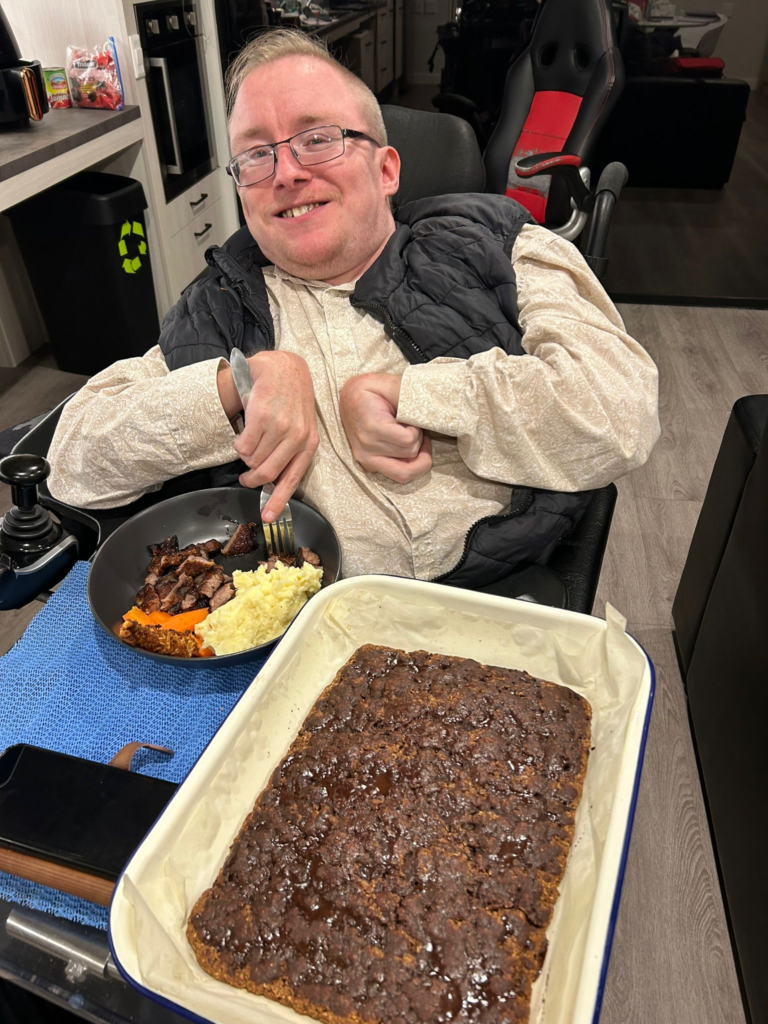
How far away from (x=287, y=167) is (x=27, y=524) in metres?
0.63

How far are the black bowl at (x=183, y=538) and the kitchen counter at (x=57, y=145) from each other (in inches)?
57.1

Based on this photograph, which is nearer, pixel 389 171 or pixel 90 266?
pixel 389 171

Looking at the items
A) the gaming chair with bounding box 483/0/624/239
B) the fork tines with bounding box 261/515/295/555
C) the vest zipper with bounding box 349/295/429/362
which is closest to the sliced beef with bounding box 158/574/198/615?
the fork tines with bounding box 261/515/295/555

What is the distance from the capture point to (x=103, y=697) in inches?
31.8

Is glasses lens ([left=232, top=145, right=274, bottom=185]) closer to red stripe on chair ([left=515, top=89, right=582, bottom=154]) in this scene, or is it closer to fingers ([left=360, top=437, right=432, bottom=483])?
fingers ([left=360, top=437, right=432, bottom=483])

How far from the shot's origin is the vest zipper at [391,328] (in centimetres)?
109

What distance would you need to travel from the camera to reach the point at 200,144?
319 cm

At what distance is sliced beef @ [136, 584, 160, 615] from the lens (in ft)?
2.97

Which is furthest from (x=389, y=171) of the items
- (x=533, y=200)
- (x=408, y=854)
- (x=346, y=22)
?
(x=346, y=22)

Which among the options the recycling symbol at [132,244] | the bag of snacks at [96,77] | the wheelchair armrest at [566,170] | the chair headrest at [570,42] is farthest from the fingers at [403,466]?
the bag of snacks at [96,77]

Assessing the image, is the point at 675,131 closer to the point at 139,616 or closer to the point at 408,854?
the point at 139,616

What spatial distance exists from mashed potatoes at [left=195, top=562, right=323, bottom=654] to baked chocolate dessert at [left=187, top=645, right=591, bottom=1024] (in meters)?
0.13

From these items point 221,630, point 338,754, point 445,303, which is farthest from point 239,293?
point 338,754

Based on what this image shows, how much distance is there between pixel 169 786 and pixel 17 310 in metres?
2.81
